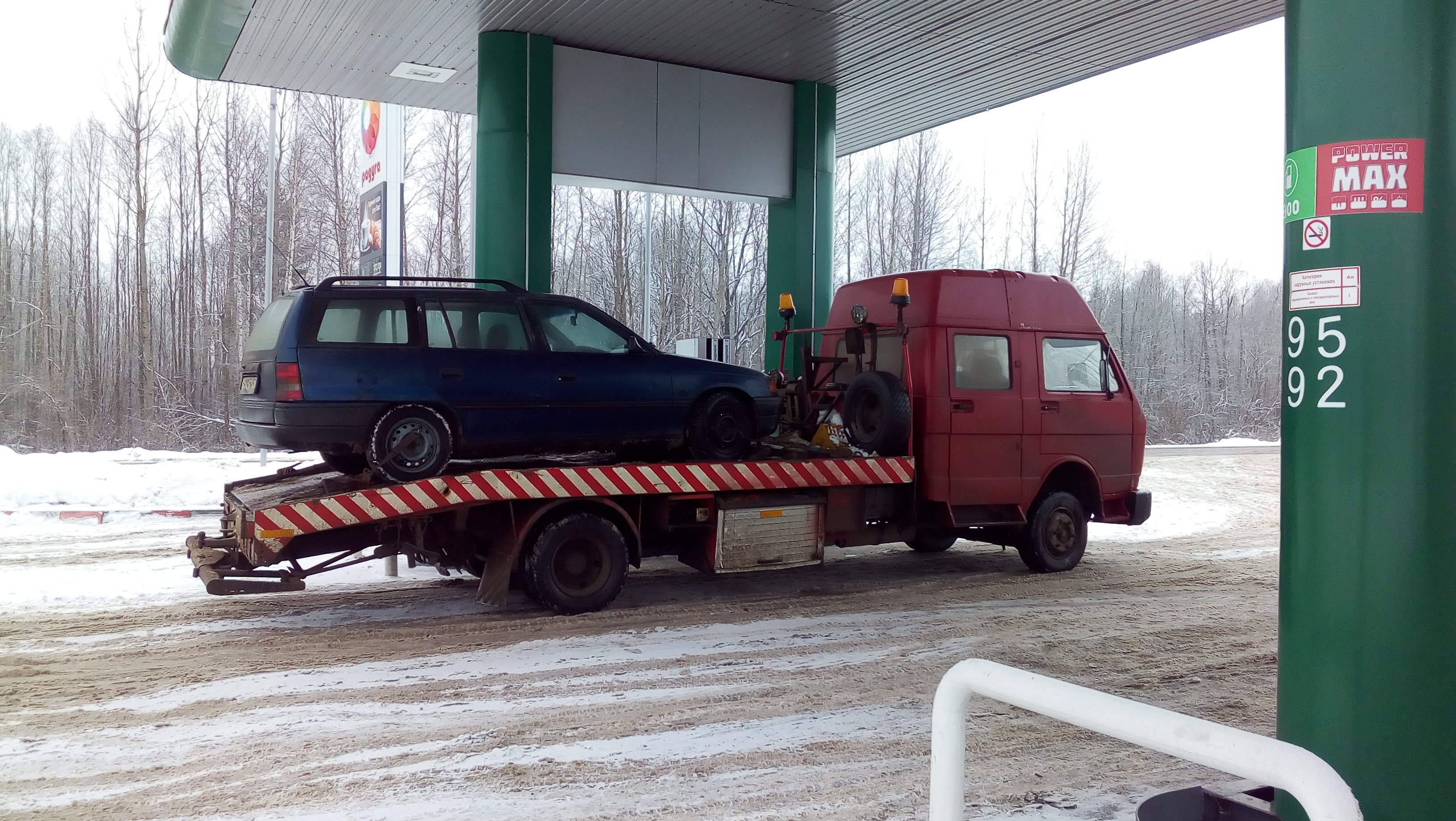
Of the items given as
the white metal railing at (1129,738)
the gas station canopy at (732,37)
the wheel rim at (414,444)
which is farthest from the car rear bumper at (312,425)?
the white metal railing at (1129,738)

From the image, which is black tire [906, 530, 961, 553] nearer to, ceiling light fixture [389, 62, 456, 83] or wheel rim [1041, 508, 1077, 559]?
wheel rim [1041, 508, 1077, 559]

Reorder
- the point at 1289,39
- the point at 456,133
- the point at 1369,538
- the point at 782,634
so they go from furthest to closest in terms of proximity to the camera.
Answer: the point at 456,133 → the point at 782,634 → the point at 1289,39 → the point at 1369,538

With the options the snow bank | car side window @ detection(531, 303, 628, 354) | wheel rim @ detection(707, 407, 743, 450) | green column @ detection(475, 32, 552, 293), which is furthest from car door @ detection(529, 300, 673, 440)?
the snow bank

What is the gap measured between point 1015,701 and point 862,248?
120ft

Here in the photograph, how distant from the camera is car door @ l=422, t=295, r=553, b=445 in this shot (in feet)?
25.3

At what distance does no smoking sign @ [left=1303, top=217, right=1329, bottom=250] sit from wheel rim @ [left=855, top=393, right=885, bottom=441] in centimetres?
580

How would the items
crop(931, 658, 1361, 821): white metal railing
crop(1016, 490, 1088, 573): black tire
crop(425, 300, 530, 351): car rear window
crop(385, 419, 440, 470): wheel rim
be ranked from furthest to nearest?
crop(1016, 490, 1088, 573): black tire
crop(425, 300, 530, 351): car rear window
crop(385, 419, 440, 470): wheel rim
crop(931, 658, 1361, 821): white metal railing

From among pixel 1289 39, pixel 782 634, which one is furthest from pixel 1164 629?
pixel 1289 39

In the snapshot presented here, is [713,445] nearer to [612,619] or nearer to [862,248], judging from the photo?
[612,619]

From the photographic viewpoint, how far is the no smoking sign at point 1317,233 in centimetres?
333

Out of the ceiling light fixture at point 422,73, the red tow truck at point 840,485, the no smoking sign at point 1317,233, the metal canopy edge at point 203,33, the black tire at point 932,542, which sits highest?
the ceiling light fixture at point 422,73

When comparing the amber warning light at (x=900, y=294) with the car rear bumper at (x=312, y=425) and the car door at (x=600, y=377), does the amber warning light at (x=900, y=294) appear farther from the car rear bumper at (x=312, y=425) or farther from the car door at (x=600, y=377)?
the car rear bumper at (x=312, y=425)

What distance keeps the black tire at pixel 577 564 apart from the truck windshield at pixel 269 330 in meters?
2.44

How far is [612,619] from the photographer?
7.86 m
